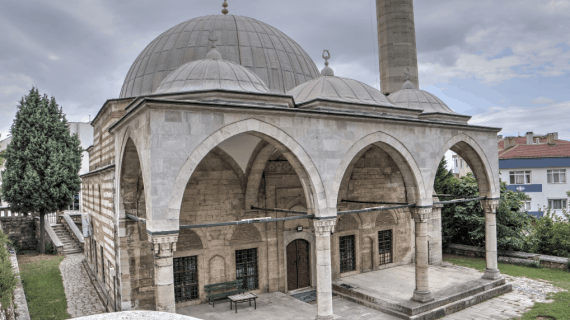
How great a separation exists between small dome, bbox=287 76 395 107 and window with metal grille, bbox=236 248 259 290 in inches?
171

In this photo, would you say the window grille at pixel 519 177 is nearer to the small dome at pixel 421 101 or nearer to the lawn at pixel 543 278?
the lawn at pixel 543 278

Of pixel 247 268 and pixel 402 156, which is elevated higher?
pixel 402 156

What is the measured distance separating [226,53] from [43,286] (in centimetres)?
961

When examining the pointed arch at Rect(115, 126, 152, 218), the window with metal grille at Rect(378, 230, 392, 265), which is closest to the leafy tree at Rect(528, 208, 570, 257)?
the window with metal grille at Rect(378, 230, 392, 265)

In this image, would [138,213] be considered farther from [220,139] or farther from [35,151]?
[35,151]

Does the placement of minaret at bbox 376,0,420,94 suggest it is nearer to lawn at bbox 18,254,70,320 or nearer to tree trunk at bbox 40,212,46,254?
lawn at bbox 18,254,70,320

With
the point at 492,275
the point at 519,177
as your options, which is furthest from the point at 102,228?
the point at 519,177

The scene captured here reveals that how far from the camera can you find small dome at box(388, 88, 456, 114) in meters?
13.0

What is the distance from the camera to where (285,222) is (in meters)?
11.0

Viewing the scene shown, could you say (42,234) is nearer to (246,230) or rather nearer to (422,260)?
(246,230)

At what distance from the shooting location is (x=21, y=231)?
60.0ft

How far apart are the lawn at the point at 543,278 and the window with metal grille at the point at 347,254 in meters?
4.49

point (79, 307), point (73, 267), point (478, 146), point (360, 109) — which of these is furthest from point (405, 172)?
point (73, 267)

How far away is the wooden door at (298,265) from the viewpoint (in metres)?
11.2
